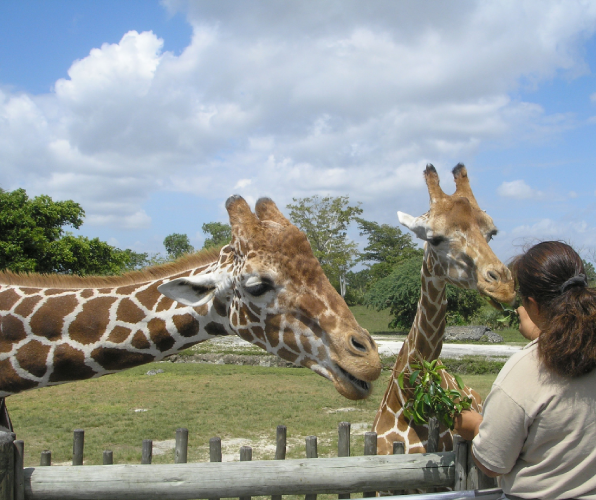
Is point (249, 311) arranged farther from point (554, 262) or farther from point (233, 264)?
point (554, 262)

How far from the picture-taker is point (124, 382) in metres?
13.9

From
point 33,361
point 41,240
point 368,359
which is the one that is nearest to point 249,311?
point 368,359

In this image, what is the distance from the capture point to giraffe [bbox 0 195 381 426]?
301 centimetres

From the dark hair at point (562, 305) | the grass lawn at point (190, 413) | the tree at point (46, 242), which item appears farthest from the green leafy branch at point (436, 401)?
the tree at point (46, 242)

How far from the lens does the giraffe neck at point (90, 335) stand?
326 centimetres

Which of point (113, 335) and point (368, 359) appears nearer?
point (368, 359)

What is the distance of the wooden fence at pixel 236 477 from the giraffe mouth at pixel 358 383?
1.32 feet

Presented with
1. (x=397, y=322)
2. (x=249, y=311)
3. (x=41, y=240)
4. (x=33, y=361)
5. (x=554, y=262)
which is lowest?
(x=397, y=322)

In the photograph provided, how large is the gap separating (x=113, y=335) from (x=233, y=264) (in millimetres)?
941

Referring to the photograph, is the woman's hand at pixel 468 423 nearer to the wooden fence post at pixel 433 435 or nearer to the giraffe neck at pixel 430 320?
the wooden fence post at pixel 433 435

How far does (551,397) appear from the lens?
195 centimetres

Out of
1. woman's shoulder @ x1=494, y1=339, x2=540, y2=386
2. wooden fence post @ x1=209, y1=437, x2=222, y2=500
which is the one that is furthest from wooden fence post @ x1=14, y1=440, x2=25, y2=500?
woman's shoulder @ x1=494, y1=339, x2=540, y2=386

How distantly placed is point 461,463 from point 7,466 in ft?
7.68

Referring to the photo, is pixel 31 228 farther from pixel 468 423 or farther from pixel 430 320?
pixel 468 423
